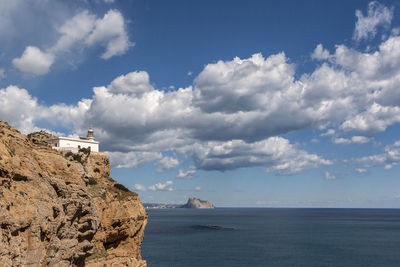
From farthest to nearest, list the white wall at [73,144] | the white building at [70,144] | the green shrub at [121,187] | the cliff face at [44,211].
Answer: the white wall at [73,144], the white building at [70,144], the green shrub at [121,187], the cliff face at [44,211]

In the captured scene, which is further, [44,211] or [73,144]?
[73,144]

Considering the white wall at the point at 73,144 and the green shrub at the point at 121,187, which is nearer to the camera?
the green shrub at the point at 121,187

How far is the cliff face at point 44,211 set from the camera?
17.9 m

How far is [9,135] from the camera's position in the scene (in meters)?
23.3

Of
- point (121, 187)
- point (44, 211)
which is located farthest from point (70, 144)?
point (44, 211)

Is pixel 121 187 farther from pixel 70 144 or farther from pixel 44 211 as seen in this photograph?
pixel 44 211

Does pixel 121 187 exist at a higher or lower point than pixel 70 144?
lower

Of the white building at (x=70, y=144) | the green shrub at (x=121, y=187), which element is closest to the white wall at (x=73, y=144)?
the white building at (x=70, y=144)

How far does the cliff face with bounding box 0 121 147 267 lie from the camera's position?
58.8 feet

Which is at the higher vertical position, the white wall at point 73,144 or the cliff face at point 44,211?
the white wall at point 73,144

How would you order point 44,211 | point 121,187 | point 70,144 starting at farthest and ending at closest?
point 70,144, point 121,187, point 44,211

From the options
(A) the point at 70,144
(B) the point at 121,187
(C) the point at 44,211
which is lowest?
(C) the point at 44,211

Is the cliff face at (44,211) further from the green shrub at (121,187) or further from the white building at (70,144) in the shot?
the white building at (70,144)

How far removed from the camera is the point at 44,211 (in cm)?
2041
